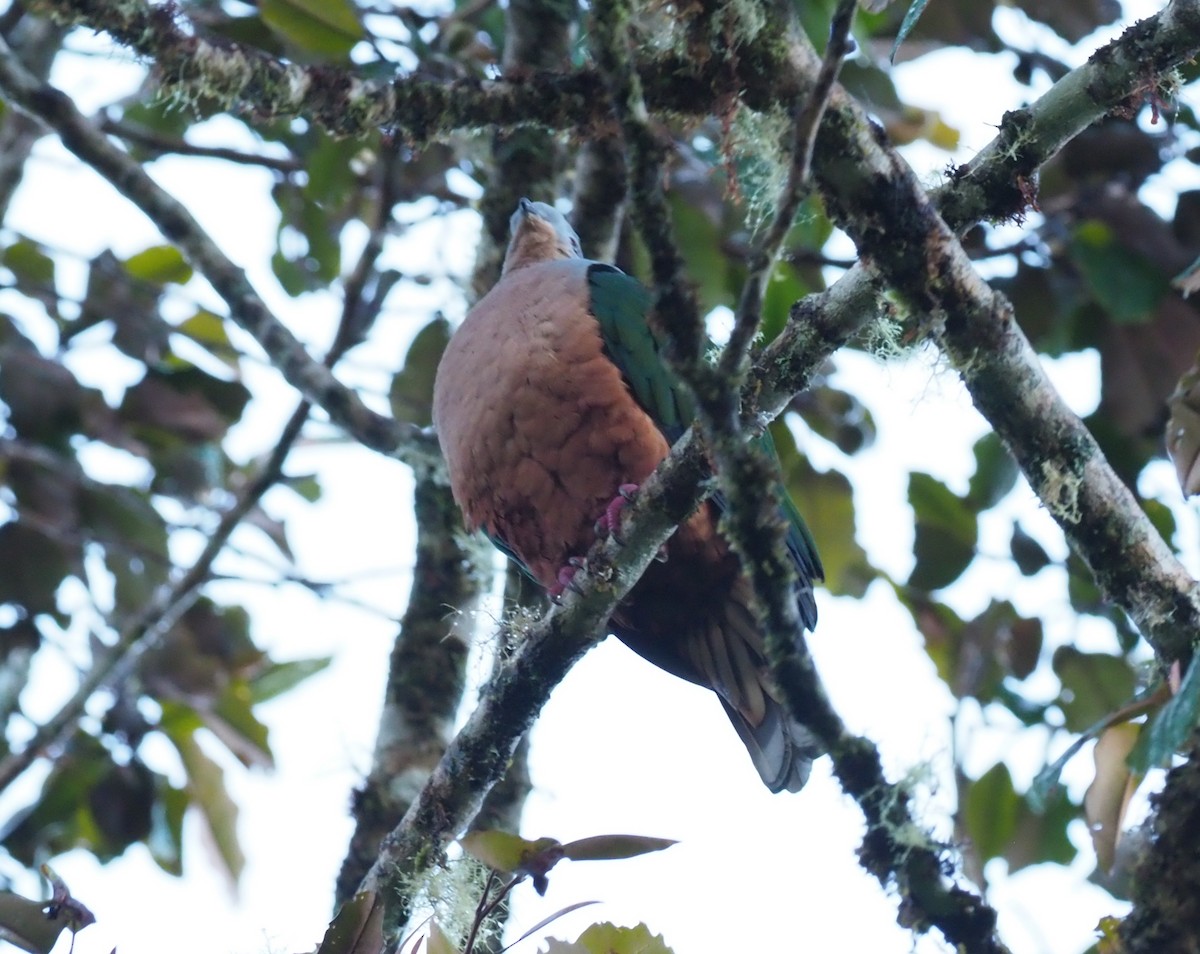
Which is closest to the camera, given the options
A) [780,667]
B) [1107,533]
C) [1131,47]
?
[780,667]

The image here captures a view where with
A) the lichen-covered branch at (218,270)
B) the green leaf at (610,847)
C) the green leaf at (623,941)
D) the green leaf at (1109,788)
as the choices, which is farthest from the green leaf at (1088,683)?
the green leaf at (610,847)

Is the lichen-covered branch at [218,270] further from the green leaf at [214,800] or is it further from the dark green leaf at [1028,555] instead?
the dark green leaf at [1028,555]

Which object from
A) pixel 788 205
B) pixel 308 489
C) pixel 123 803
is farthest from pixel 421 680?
pixel 788 205

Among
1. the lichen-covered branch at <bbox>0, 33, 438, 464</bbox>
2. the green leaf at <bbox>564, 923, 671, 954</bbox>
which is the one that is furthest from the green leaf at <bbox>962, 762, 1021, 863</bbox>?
the green leaf at <bbox>564, 923, 671, 954</bbox>

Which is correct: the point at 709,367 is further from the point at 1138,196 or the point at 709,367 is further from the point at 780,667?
the point at 1138,196

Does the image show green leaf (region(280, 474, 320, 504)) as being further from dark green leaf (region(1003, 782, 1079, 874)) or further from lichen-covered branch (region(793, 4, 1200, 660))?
lichen-covered branch (region(793, 4, 1200, 660))

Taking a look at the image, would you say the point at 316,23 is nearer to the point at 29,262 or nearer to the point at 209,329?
the point at 209,329

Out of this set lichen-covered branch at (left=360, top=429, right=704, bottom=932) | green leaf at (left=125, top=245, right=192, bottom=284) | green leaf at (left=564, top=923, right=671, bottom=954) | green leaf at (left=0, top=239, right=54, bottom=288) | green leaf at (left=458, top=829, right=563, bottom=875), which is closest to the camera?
green leaf at (left=458, top=829, right=563, bottom=875)

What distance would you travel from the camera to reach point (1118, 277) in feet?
12.6

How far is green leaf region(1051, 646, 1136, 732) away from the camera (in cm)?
384

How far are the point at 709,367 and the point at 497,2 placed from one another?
332 cm

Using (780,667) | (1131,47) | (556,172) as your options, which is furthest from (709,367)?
(556,172)

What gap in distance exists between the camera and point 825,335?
2057 mm

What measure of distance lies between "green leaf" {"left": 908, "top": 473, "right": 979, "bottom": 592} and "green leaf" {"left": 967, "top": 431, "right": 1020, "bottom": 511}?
0.17 ft
